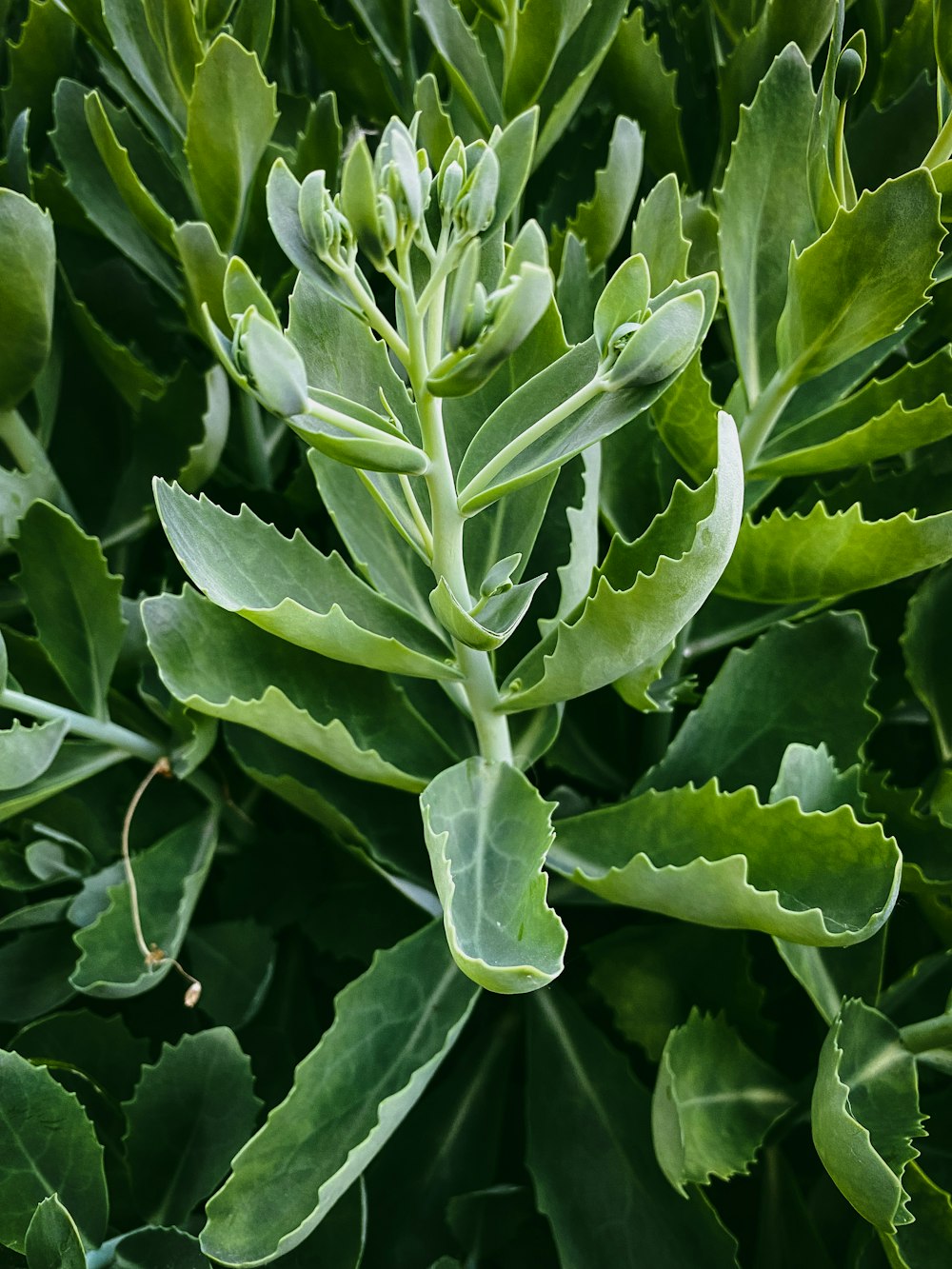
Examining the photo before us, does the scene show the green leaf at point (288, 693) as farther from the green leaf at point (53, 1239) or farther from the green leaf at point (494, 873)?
the green leaf at point (53, 1239)

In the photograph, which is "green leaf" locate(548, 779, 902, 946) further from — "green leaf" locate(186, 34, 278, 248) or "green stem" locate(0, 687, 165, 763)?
"green leaf" locate(186, 34, 278, 248)

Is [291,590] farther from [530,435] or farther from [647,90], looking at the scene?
[647,90]

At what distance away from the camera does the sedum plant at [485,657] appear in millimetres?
423

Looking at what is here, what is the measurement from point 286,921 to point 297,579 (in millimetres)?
217

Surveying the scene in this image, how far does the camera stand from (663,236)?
48 centimetres

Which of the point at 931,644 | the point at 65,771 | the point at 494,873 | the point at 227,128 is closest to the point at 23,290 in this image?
the point at 227,128

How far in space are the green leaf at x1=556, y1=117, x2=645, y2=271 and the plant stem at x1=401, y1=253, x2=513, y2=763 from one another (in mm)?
138

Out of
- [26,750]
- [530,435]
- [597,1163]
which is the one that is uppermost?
[530,435]

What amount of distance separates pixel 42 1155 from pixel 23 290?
1.24 ft

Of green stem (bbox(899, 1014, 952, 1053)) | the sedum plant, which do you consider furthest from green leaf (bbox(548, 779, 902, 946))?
green stem (bbox(899, 1014, 952, 1053))

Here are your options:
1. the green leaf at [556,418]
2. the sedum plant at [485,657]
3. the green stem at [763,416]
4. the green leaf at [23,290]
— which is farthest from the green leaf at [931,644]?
the green leaf at [23,290]

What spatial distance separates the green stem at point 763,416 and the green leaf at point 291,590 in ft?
0.57

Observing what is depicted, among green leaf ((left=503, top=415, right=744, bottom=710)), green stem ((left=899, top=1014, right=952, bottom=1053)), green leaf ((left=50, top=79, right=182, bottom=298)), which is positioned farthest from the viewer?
green leaf ((left=50, top=79, right=182, bottom=298))

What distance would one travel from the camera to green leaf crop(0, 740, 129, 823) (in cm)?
52
